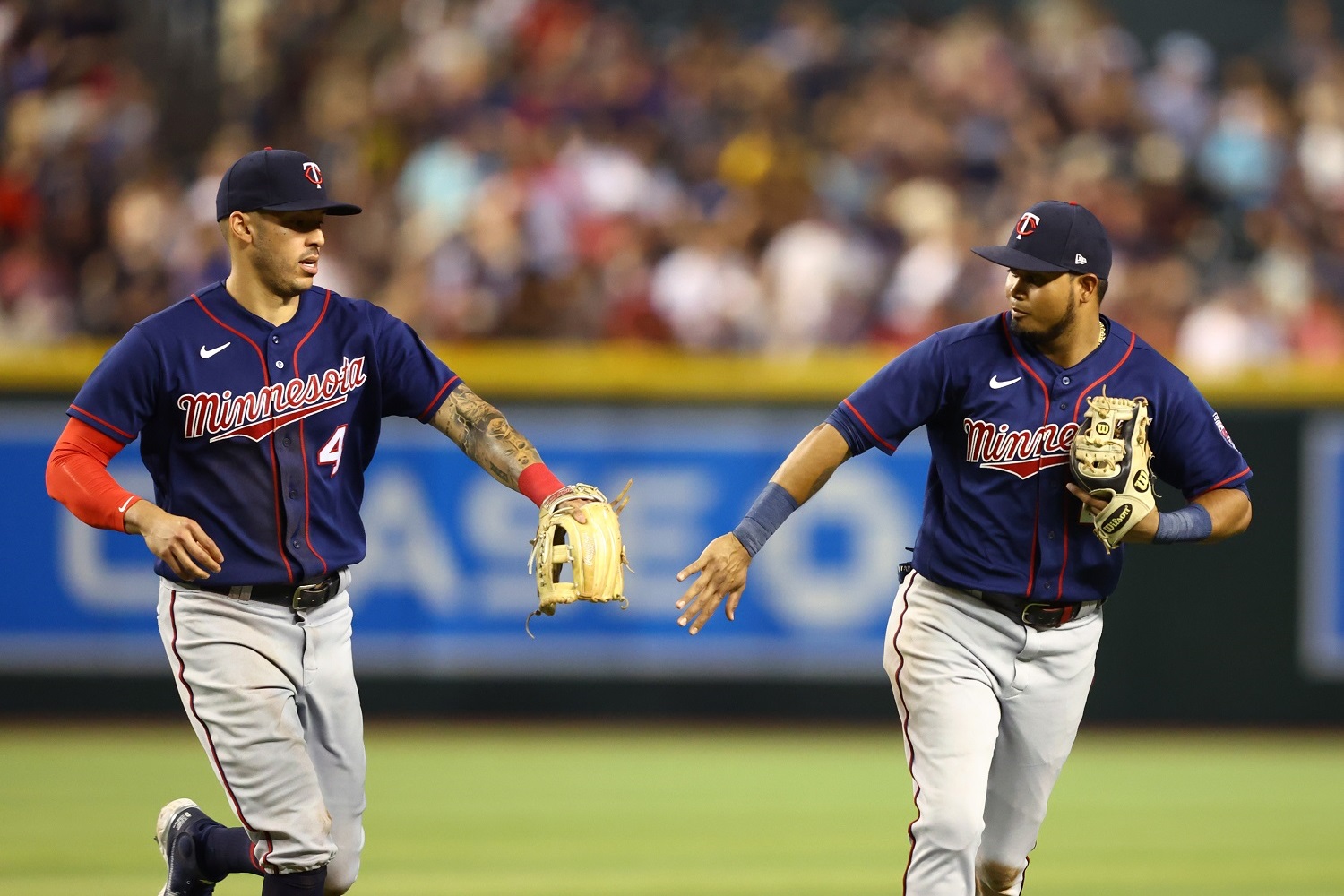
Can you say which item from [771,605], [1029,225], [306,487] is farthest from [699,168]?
[306,487]

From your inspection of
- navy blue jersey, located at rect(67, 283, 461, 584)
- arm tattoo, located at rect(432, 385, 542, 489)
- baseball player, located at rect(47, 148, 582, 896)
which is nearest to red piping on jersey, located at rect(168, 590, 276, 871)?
baseball player, located at rect(47, 148, 582, 896)

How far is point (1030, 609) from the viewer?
18.0 ft

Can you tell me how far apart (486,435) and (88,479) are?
3.77 ft

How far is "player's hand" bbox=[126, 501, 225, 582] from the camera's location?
4801 millimetres

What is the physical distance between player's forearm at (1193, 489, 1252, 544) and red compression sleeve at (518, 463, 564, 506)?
1989 mm

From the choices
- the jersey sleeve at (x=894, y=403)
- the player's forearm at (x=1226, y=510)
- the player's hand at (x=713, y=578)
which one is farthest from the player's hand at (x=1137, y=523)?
the player's hand at (x=713, y=578)

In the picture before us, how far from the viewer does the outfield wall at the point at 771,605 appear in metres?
10.7

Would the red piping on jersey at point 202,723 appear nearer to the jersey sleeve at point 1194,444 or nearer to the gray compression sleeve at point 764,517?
the gray compression sleeve at point 764,517

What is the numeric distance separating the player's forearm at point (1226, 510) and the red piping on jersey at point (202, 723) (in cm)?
295

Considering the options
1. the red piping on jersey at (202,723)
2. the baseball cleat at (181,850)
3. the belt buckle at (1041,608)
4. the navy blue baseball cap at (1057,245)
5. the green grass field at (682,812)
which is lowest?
the green grass field at (682,812)

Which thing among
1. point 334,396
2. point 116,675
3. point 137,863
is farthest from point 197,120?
point 334,396

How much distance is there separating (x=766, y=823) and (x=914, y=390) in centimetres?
352

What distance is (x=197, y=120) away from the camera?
47.3ft

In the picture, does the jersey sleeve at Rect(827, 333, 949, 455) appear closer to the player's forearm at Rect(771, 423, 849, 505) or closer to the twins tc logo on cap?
the player's forearm at Rect(771, 423, 849, 505)
